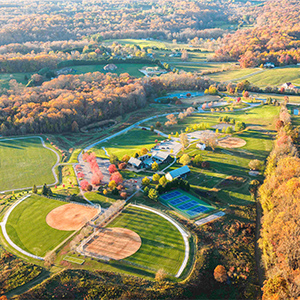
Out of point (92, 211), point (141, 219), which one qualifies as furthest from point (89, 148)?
point (141, 219)

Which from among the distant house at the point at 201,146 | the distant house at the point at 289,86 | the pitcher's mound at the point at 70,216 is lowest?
the pitcher's mound at the point at 70,216

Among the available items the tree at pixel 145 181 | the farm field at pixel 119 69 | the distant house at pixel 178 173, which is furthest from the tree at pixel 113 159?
the farm field at pixel 119 69

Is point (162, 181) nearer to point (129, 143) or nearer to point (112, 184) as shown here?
point (112, 184)

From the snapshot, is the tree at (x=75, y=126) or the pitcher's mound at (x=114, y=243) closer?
the pitcher's mound at (x=114, y=243)

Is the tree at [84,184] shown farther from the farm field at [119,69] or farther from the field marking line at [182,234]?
the farm field at [119,69]

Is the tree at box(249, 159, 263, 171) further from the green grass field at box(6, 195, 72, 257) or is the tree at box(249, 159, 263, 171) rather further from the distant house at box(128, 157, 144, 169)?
the green grass field at box(6, 195, 72, 257)

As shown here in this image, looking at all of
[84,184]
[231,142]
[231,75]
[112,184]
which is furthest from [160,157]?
[231,75]

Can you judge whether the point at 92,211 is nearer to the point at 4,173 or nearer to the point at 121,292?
the point at 121,292
